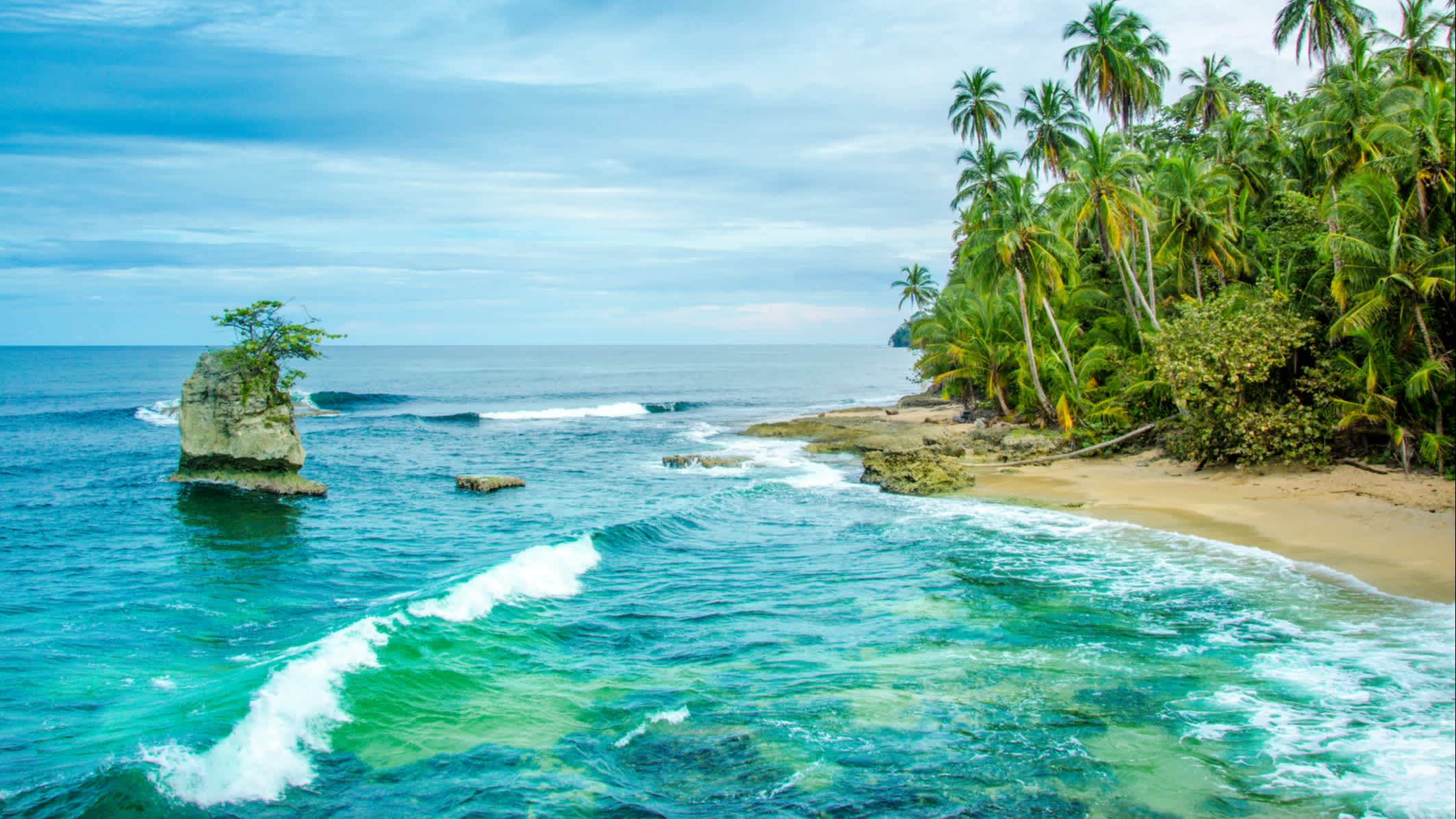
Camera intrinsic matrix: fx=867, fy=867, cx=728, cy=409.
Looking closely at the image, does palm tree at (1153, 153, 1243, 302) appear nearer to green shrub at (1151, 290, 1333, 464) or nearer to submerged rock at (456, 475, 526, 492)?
green shrub at (1151, 290, 1333, 464)

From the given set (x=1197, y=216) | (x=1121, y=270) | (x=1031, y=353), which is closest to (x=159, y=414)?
(x=1031, y=353)

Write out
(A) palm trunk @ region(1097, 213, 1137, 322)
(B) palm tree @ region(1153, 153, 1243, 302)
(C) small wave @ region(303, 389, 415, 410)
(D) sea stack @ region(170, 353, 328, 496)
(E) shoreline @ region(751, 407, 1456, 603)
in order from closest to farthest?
(E) shoreline @ region(751, 407, 1456, 603), (D) sea stack @ region(170, 353, 328, 496), (B) palm tree @ region(1153, 153, 1243, 302), (A) palm trunk @ region(1097, 213, 1137, 322), (C) small wave @ region(303, 389, 415, 410)

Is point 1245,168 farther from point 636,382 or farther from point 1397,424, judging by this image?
point 636,382

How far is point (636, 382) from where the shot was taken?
102m

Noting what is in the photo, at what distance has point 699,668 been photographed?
42.8ft

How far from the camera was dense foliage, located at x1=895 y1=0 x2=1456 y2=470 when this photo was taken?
63.6 ft

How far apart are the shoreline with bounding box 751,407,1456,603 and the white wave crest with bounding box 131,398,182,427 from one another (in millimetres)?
49286

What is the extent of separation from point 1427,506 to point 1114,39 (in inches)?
1100

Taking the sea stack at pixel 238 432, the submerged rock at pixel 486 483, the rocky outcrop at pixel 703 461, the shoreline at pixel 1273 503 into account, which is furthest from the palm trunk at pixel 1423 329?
the sea stack at pixel 238 432

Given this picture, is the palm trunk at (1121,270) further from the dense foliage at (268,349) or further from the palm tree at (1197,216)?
the dense foliage at (268,349)

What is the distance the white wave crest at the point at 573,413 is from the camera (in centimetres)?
6084

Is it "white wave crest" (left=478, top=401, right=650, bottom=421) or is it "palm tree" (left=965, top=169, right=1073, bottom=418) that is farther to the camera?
"white wave crest" (left=478, top=401, right=650, bottom=421)

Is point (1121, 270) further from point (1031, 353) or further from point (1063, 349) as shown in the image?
point (1031, 353)

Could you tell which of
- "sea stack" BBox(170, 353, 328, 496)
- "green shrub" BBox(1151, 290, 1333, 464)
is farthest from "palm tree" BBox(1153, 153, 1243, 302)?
"sea stack" BBox(170, 353, 328, 496)
